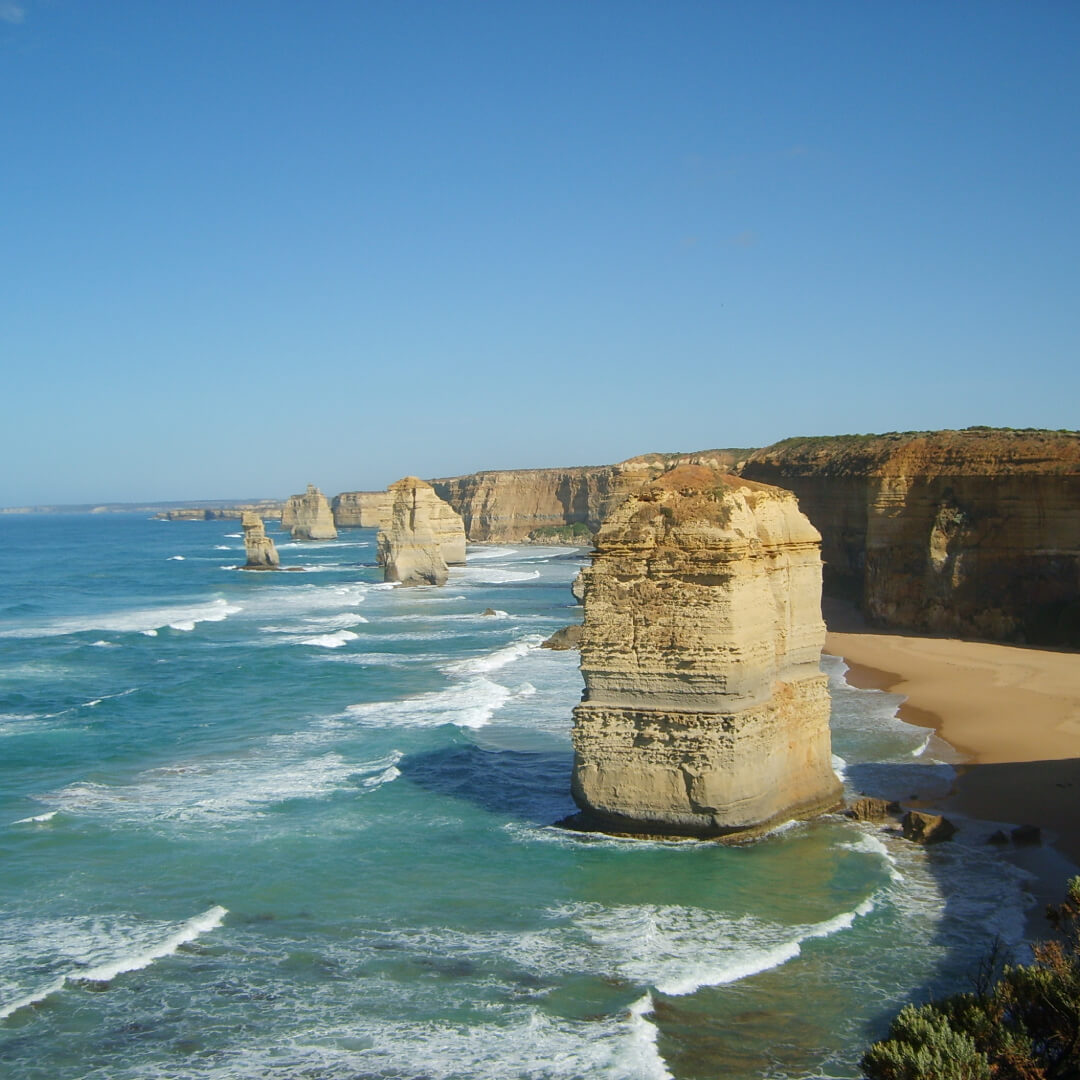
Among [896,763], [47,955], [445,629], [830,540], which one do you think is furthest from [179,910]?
[830,540]

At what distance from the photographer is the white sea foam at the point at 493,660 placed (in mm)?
31816

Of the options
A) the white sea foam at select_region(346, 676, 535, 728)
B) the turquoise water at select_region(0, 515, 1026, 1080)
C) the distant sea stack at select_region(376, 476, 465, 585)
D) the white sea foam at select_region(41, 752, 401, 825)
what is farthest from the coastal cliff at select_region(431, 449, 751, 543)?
the white sea foam at select_region(41, 752, 401, 825)

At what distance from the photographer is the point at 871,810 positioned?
667 inches

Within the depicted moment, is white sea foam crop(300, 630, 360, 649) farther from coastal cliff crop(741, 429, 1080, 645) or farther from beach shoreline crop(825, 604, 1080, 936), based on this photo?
coastal cliff crop(741, 429, 1080, 645)

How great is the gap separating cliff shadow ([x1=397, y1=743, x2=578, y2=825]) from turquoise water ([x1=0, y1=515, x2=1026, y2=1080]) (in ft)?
0.26

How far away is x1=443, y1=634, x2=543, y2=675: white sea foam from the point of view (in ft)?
104

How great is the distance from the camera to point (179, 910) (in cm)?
1412

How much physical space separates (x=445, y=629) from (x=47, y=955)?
28897 millimetres

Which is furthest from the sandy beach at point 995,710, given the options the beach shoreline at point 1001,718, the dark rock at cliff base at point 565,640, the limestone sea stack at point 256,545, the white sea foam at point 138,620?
the limestone sea stack at point 256,545

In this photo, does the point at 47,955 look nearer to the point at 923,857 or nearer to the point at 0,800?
the point at 0,800

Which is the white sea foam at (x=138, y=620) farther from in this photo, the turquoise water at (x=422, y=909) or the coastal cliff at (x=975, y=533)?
the coastal cliff at (x=975, y=533)

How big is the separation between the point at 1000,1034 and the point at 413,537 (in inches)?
2139

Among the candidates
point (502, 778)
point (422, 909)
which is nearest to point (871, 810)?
point (502, 778)

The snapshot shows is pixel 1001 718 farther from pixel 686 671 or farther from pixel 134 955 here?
pixel 134 955
